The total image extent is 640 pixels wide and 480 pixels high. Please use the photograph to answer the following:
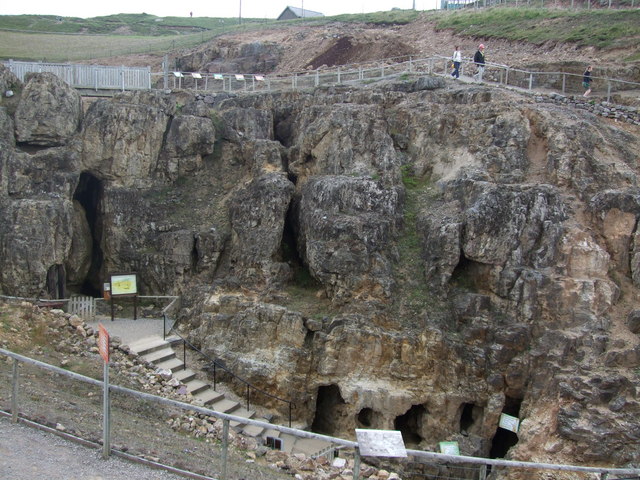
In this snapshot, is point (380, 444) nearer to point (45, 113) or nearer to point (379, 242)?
point (379, 242)

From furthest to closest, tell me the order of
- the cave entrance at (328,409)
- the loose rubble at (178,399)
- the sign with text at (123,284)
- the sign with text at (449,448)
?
the sign with text at (123,284) → the cave entrance at (328,409) → the sign with text at (449,448) → the loose rubble at (178,399)

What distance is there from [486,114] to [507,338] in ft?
26.9

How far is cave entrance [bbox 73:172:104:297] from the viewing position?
896 inches

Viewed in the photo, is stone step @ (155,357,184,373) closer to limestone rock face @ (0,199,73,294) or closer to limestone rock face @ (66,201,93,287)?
limestone rock face @ (0,199,73,294)

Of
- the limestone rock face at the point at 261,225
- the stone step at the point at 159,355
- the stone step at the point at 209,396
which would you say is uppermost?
the limestone rock face at the point at 261,225

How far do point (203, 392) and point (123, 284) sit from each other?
459cm

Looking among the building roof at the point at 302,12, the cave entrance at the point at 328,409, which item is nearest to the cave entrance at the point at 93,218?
the cave entrance at the point at 328,409

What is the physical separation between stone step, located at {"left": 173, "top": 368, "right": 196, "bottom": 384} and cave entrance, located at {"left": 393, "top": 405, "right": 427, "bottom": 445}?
19.9 ft

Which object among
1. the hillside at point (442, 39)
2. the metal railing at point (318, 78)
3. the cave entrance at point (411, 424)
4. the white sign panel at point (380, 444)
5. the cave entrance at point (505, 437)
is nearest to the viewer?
the white sign panel at point (380, 444)

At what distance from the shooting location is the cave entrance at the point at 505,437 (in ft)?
58.9

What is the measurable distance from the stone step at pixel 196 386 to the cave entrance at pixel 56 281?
5982 mm

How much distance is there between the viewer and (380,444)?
9.24 meters

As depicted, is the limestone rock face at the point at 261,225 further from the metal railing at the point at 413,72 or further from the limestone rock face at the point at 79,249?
the metal railing at the point at 413,72

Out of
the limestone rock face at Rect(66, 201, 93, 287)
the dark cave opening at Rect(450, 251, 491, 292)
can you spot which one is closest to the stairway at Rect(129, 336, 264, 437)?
the limestone rock face at Rect(66, 201, 93, 287)
